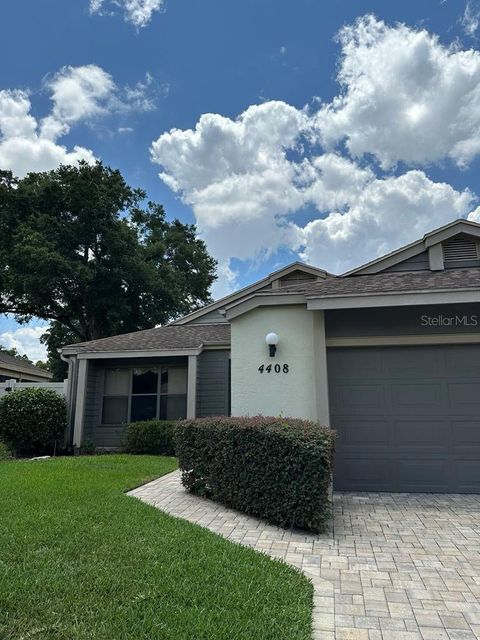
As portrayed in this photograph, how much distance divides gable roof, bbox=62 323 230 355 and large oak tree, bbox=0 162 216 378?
9.44 meters

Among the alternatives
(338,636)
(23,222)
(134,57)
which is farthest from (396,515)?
(23,222)

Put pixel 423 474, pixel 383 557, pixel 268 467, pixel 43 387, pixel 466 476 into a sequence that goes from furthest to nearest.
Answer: pixel 43 387, pixel 423 474, pixel 466 476, pixel 268 467, pixel 383 557

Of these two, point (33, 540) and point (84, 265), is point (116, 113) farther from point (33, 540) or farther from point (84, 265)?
point (33, 540)

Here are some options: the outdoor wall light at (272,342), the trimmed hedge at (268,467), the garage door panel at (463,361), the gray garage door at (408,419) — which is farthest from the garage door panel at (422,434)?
the outdoor wall light at (272,342)

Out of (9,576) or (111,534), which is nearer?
(9,576)

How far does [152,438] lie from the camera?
11.8m

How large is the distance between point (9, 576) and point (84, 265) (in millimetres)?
21185

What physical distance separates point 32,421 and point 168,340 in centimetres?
450

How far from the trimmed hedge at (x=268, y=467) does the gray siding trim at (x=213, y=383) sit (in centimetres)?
588

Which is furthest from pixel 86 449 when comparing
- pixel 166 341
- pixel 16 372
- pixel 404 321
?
pixel 16 372

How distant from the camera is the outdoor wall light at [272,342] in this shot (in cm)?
748

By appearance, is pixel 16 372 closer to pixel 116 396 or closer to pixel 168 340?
pixel 116 396

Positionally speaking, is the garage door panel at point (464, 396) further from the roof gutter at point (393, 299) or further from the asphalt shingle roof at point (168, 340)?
the asphalt shingle roof at point (168, 340)

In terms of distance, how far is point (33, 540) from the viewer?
422 centimetres
